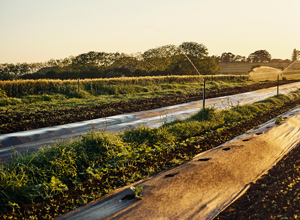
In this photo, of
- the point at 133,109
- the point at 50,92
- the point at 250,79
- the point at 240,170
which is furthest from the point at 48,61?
the point at 240,170

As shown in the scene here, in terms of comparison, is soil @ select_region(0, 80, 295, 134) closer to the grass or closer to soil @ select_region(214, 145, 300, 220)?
the grass

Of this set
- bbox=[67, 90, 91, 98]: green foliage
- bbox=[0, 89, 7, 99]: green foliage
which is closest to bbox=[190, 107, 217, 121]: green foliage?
bbox=[67, 90, 91, 98]: green foliage

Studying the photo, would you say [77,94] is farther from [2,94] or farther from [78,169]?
[78,169]

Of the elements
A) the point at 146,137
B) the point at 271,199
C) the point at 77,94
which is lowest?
the point at 271,199

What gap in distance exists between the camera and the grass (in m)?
4.59

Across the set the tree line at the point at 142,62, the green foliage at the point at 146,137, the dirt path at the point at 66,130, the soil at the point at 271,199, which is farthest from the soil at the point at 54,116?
the tree line at the point at 142,62

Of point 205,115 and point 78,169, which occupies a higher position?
point 205,115

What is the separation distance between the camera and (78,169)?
570cm

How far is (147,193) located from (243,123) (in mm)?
7345

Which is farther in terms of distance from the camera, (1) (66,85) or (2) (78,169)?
(1) (66,85)

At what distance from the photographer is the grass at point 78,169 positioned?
4.59m

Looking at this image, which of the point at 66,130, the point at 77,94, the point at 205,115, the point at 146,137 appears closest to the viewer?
the point at 146,137

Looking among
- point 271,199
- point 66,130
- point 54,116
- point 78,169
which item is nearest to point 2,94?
point 54,116

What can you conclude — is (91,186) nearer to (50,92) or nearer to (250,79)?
(50,92)
